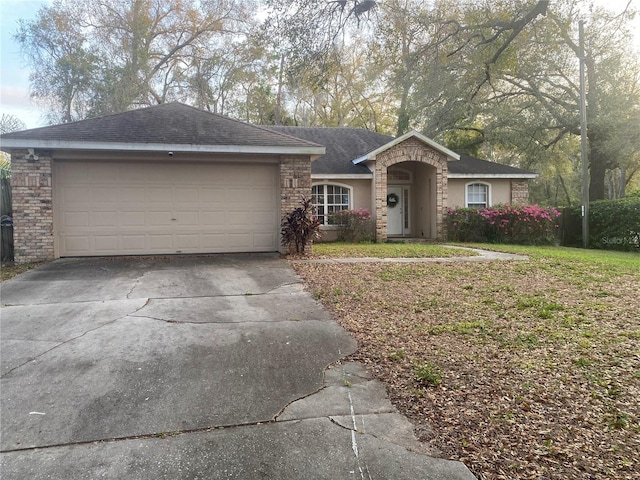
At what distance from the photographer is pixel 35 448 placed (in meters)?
2.54

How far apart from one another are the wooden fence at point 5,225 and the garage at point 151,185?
1.84 ft

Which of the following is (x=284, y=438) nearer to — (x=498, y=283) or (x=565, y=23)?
(x=498, y=283)

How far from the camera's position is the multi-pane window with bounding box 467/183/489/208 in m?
16.7

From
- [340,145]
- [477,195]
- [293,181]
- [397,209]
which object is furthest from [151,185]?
[477,195]

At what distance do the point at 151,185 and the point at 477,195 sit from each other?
491 inches

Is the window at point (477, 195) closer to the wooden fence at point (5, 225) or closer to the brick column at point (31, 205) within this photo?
the brick column at point (31, 205)

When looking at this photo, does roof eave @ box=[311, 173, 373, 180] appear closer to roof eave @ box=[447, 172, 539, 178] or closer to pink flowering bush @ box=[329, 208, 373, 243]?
pink flowering bush @ box=[329, 208, 373, 243]

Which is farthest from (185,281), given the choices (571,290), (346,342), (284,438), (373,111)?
(373,111)

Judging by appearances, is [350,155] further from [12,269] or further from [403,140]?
[12,269]

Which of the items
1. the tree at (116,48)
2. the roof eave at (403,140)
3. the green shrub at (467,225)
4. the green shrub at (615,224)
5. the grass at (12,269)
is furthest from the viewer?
the tree at (116,48)

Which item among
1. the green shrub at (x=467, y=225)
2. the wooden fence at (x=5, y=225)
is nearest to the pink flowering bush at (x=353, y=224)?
the green shrub at (x=467, y=225)

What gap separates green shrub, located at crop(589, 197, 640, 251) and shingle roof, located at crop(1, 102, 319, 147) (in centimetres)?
1140

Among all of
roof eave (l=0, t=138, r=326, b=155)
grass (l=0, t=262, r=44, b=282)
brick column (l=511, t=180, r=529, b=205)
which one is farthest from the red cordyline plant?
brick column (l=511, t=180, r=529, b=205)

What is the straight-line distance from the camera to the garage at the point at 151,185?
30.7ft
